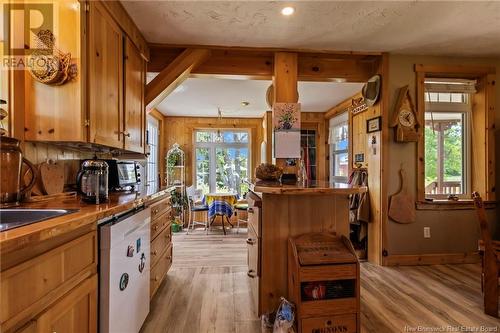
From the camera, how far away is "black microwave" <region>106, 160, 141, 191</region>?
7.57ft

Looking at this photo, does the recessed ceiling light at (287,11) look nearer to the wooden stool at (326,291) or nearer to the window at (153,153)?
the wooden stool at (326,291)

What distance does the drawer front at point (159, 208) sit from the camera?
2.11 metres

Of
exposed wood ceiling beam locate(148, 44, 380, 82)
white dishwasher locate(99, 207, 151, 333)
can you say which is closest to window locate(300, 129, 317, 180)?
exposed wood ceiling beam locate(148, 44, 380, 82)

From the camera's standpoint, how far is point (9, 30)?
4.98 ft

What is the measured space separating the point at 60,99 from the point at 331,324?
2157mm

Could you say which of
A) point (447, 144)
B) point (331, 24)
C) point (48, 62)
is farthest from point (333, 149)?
point (48, 62)

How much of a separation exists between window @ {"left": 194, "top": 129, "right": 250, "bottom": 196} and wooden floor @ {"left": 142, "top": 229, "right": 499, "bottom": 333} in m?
2.82

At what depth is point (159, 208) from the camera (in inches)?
91.1

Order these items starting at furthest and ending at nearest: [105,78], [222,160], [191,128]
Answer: [222,160], [191,128], [105,78]

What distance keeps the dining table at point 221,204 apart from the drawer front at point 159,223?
6.72 ft

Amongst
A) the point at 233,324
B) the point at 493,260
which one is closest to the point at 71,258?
the point at 233,324

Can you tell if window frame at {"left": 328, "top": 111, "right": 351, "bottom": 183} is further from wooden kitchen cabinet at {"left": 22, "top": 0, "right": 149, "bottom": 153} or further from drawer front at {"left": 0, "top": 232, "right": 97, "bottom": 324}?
drawer front at {"left": 0, "top": 232, "right": 97, "bottom": 324}

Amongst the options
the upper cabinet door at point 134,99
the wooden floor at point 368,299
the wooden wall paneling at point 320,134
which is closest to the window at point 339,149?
the wooden wall paneling at point 320,134

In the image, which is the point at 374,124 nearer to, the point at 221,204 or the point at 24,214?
the point at 221,204
